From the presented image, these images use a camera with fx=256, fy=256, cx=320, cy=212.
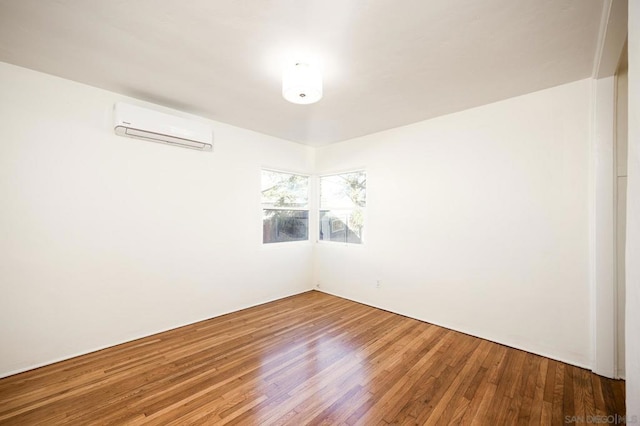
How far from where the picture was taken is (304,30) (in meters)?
1.68

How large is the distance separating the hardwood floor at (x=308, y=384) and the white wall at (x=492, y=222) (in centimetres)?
37

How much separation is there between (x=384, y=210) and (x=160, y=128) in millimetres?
2925

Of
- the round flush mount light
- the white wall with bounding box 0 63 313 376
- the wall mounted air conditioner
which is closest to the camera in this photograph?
the round flush mount light

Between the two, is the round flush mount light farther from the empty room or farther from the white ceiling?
the white ceiling

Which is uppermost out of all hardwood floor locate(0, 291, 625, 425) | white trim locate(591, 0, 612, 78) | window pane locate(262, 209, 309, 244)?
white trim locate(591, 0, 612, 78)

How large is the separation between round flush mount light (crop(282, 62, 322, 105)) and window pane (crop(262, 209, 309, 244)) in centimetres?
225

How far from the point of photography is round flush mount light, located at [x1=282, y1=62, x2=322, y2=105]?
1.94 m

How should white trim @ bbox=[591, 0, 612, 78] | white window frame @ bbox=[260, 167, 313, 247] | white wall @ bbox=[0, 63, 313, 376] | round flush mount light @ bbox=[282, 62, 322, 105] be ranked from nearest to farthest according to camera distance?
1. white trim @ bbox=[591, 0, 612, 78]
2. round flush mount light @ bbox=[282, 62, 322, 105]
3. white wall @ bbox=[0, 63, 313, 376]
4. white window frame @ bbox=[260, 167, 313, 247]

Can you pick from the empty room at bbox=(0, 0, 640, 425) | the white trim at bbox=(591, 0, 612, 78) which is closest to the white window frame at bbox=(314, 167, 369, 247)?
the empty room at bbox=(0, 0, 640, 425)

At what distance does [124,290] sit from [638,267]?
3.71 m

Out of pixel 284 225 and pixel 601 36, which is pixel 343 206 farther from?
pixel 601 36

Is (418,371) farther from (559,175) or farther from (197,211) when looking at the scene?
(197,211)

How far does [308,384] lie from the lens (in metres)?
2.00

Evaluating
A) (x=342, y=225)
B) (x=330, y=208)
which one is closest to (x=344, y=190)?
(x=330, y=208)
